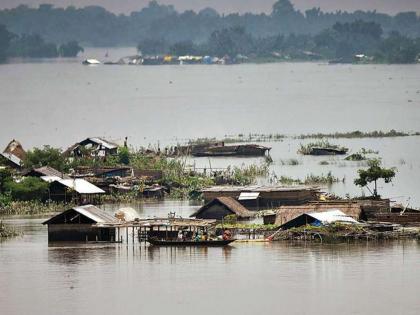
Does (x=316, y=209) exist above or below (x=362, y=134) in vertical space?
below

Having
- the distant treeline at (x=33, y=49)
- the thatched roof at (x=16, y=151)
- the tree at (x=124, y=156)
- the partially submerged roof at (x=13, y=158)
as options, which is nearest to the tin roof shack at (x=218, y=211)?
the partially submerged roof at (x=13, y=158)

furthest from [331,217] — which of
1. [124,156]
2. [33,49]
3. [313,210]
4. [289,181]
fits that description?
[33,49]

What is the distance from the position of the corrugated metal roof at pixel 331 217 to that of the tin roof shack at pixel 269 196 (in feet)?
14.7

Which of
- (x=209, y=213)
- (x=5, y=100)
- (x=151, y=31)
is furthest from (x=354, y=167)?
(x=151, y=31)

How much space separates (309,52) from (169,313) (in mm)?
132566

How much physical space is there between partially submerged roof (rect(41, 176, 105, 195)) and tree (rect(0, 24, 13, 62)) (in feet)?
374

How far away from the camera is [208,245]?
28.4 m

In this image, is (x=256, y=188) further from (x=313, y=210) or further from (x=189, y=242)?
(x=189, y=242)

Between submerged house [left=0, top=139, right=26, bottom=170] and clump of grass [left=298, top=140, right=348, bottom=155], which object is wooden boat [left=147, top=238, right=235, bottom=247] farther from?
clump of grass [left=298, top=140, right=348, bottom=155]

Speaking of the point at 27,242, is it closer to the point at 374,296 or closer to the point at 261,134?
the point at 374,296

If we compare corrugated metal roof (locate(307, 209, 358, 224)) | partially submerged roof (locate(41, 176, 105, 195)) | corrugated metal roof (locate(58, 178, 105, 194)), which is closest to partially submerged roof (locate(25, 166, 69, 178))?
partially submerged roof (locate(41, 176, 105, 195))

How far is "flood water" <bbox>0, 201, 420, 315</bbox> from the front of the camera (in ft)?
75.7

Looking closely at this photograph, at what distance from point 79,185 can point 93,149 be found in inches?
327

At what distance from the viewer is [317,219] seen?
94.8 feet
